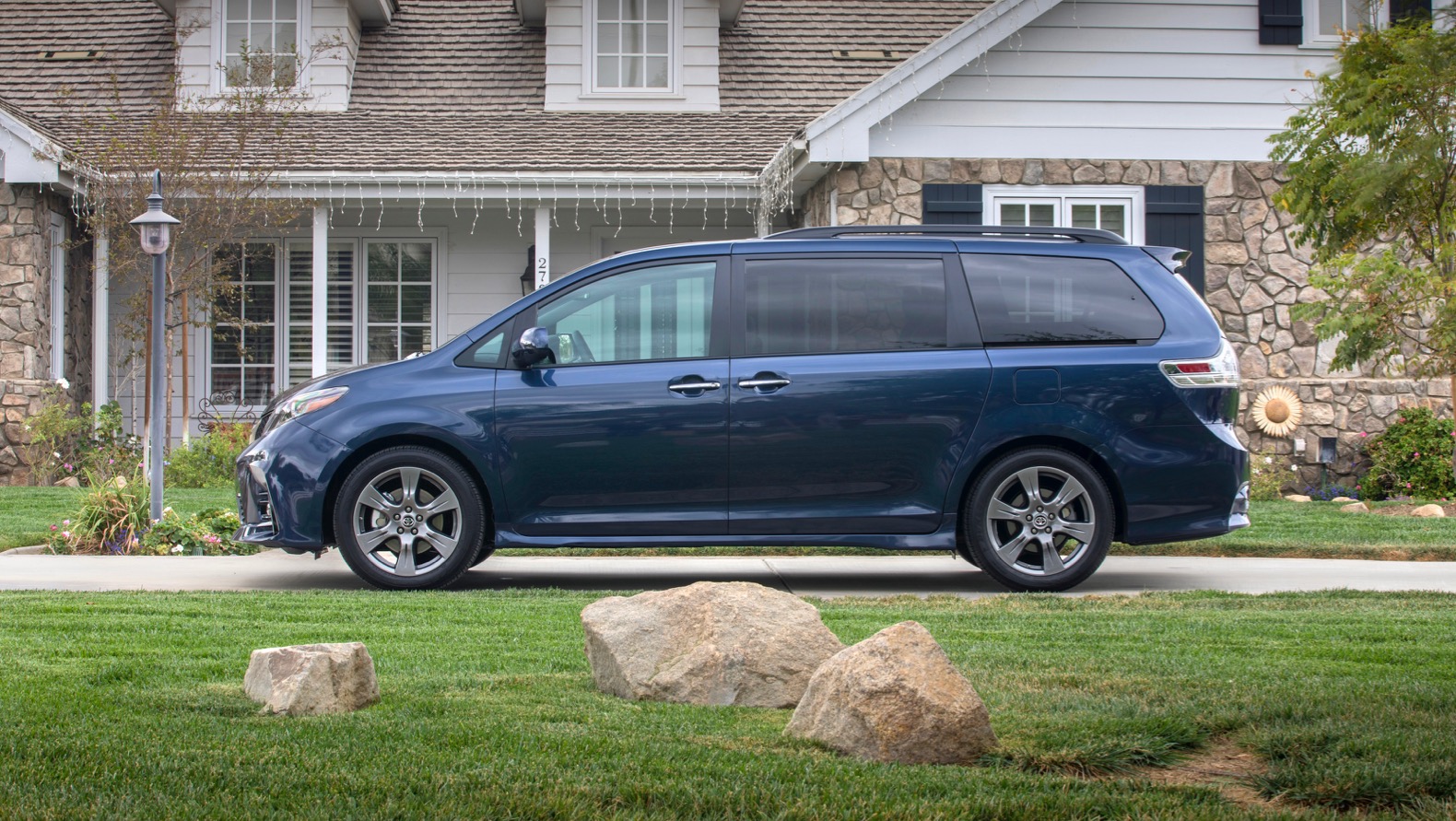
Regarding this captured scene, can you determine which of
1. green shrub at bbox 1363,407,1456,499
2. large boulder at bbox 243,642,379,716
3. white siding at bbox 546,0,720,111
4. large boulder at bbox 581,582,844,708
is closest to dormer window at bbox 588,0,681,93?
white siding at bbox 546,0,720,111

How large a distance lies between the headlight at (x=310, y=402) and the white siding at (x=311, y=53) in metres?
10.5

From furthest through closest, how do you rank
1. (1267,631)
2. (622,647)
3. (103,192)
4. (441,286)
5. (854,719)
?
1. (441,286)
2. (103,192)
3. (1267,631)
4. (622,647)
5. (854,719)

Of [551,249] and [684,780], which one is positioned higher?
[551,249]

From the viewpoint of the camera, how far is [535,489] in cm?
757

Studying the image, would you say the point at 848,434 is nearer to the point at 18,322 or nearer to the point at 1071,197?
the point at 1071,197

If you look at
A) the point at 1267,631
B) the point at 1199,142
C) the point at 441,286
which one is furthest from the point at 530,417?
the point at 441,286

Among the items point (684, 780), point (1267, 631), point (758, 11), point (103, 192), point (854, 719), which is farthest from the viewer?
point (758, 11)

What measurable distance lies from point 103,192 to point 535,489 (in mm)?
9820

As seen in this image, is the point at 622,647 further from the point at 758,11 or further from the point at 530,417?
the point at 758,11

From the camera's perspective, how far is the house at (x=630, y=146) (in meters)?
14.1

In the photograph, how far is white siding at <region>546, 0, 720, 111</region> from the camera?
17.6 m

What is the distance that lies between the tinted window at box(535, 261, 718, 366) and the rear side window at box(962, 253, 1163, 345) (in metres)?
1.42

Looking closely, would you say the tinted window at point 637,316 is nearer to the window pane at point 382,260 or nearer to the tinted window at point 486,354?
the tinted window at point 486,354

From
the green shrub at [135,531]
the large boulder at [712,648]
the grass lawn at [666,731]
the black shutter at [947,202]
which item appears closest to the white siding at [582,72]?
the black shutter at [947,202]
